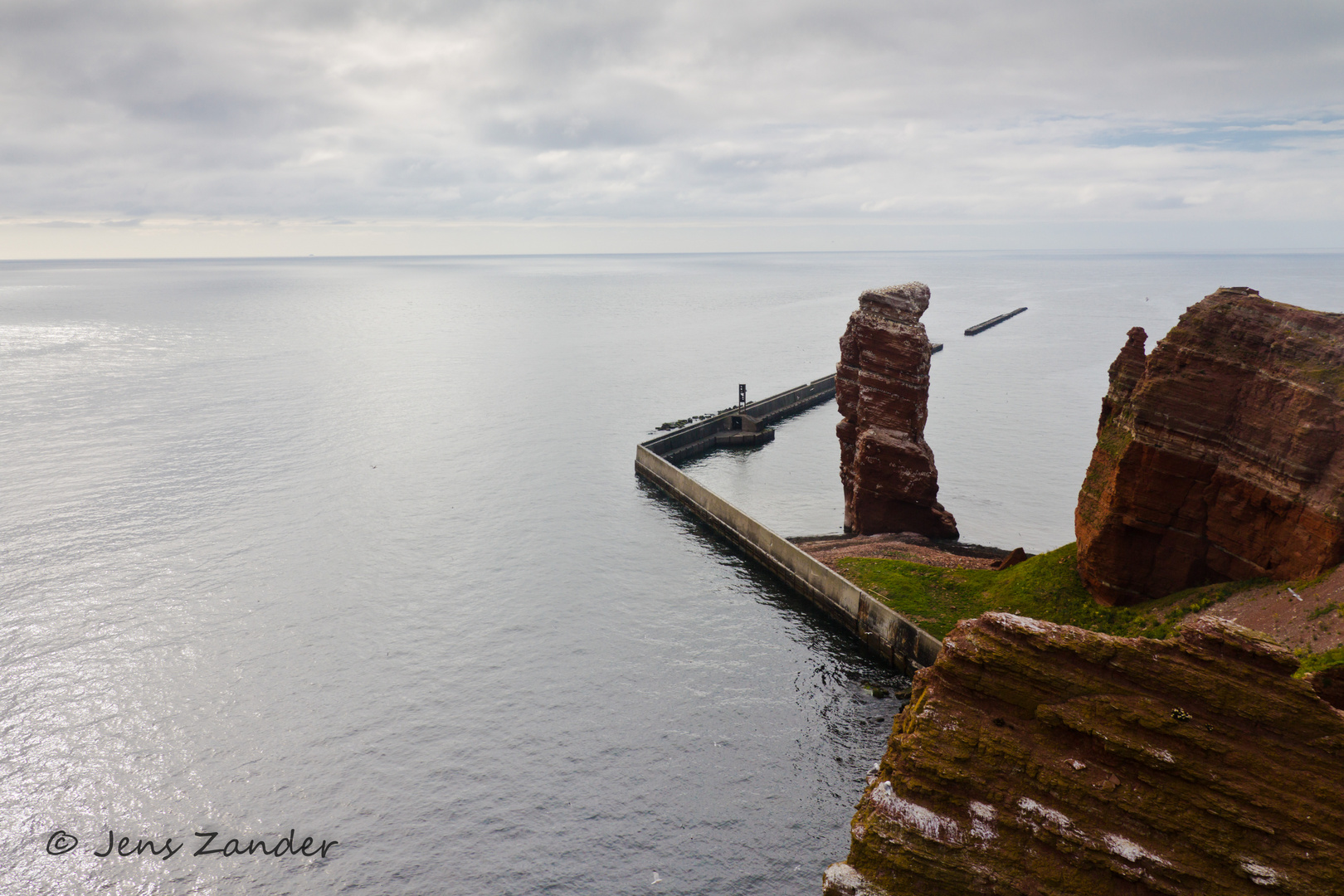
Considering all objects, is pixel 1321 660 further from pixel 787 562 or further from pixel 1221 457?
pixel 787 562

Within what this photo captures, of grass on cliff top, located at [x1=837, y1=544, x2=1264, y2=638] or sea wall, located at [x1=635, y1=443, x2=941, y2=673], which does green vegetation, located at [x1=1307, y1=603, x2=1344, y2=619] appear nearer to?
grass on cliff top, located at [x1=837, y1=544, x2=1264, y2=638]

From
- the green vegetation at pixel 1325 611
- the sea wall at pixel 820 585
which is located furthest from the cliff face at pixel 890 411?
the green vegetation at pixel 1325 611

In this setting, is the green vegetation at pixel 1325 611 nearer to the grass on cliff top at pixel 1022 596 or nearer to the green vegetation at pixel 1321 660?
the green vegetation at pixel 1321 660

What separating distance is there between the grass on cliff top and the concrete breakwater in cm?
79

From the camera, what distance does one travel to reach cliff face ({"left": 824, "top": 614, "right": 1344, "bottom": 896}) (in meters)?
16.6

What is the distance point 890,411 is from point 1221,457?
72.0 feet

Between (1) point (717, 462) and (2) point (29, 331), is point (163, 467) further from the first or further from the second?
(2) point (29, 331)

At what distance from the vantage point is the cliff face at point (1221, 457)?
27.8 metres

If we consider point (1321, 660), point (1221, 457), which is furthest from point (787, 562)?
point (1321, 660)

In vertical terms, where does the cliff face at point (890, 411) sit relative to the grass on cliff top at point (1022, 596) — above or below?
above

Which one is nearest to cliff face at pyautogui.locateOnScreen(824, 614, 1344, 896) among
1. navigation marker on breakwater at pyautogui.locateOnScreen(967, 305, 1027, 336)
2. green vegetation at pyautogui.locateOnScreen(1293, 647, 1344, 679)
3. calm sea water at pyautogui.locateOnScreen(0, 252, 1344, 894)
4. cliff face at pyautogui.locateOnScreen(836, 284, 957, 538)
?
green vegetation at pyautogui.locateOnScreen(1293, 647, 1344, 679)

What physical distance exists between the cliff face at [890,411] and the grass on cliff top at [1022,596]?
→ 27.2ft

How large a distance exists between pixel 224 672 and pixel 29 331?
19308cm

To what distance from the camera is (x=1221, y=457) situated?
30.8 m
